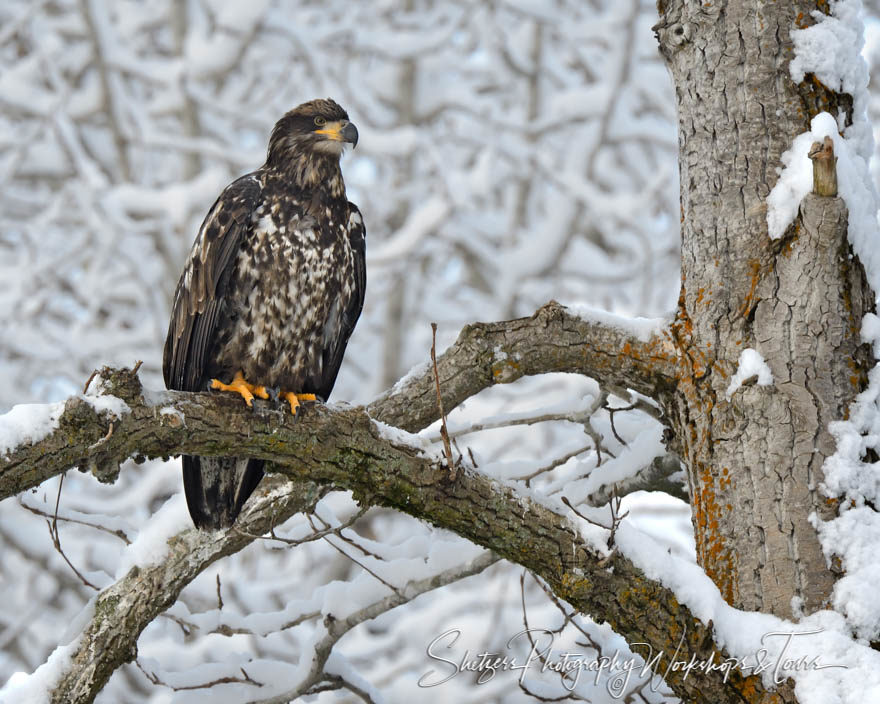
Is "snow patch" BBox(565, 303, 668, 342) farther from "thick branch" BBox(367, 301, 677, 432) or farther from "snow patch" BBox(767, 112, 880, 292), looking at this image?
"snow patch" BBox(767, 112, 880, 292)

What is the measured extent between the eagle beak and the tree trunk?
4.76 ft

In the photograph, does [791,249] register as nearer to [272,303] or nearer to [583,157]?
[272,303]

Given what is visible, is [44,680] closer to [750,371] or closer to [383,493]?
[383,493]

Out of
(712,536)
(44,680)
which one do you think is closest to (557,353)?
(712,536)

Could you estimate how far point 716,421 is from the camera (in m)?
2.78

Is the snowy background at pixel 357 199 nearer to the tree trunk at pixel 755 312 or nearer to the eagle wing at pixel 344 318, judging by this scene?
the eagle wing at pixel 344 318

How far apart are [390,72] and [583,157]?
240cm

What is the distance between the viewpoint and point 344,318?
4047mm

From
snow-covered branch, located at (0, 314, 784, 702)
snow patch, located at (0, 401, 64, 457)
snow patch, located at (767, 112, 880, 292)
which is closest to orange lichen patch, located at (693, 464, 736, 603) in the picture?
snow-covered branch, located at (0, 314, 784, 702)

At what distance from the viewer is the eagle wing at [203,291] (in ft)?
12.0

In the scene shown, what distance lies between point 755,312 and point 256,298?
67.4 inches

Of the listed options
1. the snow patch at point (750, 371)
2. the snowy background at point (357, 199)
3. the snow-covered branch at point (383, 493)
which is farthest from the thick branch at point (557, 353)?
the snowy background at point (357, 199)

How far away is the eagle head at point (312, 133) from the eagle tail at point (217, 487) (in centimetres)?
117

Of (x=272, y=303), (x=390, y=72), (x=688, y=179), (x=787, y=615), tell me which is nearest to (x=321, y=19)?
(x=390, y=72)
